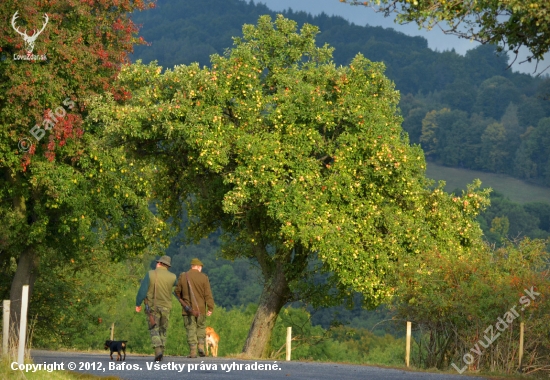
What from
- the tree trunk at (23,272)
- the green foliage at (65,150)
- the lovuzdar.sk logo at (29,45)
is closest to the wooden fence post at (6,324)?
the green foliage at (65,150)

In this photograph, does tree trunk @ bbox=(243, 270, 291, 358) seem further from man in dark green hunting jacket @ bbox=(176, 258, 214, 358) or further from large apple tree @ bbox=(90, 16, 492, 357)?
man in dark green hunting jacket @ bbox=(176, 258, 214, 358)

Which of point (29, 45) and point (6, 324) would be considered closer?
point (6, 324)

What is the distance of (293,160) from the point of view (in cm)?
2759

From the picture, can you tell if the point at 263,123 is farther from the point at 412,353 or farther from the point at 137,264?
the point at 137,264

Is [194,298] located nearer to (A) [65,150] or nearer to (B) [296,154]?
(B) [296,154]

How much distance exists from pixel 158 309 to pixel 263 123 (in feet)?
39.6

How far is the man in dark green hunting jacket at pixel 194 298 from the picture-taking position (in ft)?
61.1

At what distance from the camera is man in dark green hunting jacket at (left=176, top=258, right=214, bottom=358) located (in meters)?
18.6

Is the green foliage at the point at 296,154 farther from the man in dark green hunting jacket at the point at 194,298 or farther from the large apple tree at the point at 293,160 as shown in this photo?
the man in dark green hunting jacket at the point at 194,298

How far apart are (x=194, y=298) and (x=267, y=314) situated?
11.7m

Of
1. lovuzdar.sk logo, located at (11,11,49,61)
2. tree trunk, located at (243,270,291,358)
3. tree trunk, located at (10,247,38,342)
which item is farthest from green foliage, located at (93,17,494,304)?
tree trunk, located at (10,247,38,342)

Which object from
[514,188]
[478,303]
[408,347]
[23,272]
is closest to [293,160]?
[408,347]

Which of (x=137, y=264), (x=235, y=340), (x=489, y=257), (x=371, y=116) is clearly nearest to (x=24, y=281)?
(x=137, y=264)

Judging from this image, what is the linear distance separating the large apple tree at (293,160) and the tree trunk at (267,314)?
47 millimetres
